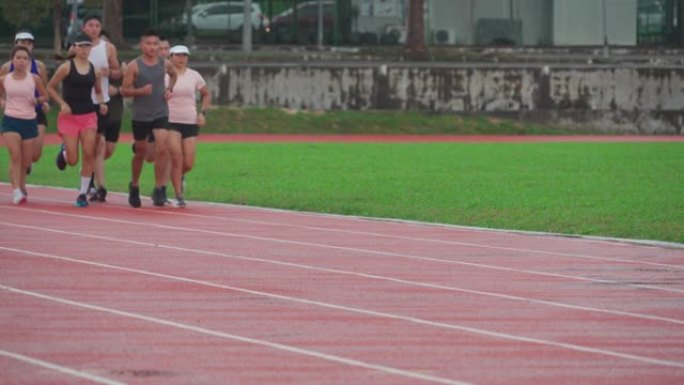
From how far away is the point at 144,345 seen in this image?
960 cm

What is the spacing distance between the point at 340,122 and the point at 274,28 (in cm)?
1621

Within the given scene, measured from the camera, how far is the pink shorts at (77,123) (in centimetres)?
1962

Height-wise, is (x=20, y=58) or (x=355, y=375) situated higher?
(x=20, y=58)

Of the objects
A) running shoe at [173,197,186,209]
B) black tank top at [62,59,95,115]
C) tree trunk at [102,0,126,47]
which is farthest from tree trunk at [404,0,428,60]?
black tank top at [62,59,95,115]

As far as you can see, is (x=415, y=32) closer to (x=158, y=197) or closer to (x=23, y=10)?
(x=23, y=10)

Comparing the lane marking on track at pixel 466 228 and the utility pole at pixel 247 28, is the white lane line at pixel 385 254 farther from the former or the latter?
the utility pole at pixel 247 28

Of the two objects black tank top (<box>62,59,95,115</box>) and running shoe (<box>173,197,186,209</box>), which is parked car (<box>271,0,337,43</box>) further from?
black tank top (<box>62,59,95,115</box>)

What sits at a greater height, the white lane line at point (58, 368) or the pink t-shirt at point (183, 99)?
the pink t-shirt at point (183, 99)

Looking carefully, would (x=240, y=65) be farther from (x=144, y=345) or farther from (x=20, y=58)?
(x=144, y=345)

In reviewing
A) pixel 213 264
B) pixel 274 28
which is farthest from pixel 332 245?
pixel 274 28

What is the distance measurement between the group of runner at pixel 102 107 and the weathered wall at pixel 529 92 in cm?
2780

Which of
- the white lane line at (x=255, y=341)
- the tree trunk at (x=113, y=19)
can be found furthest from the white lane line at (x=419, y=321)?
the tree trunk at (x=113, y=19)

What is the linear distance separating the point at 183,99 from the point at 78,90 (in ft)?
3.68

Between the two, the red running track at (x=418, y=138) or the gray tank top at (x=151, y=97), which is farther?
the red running track at (x=418, y=138)
